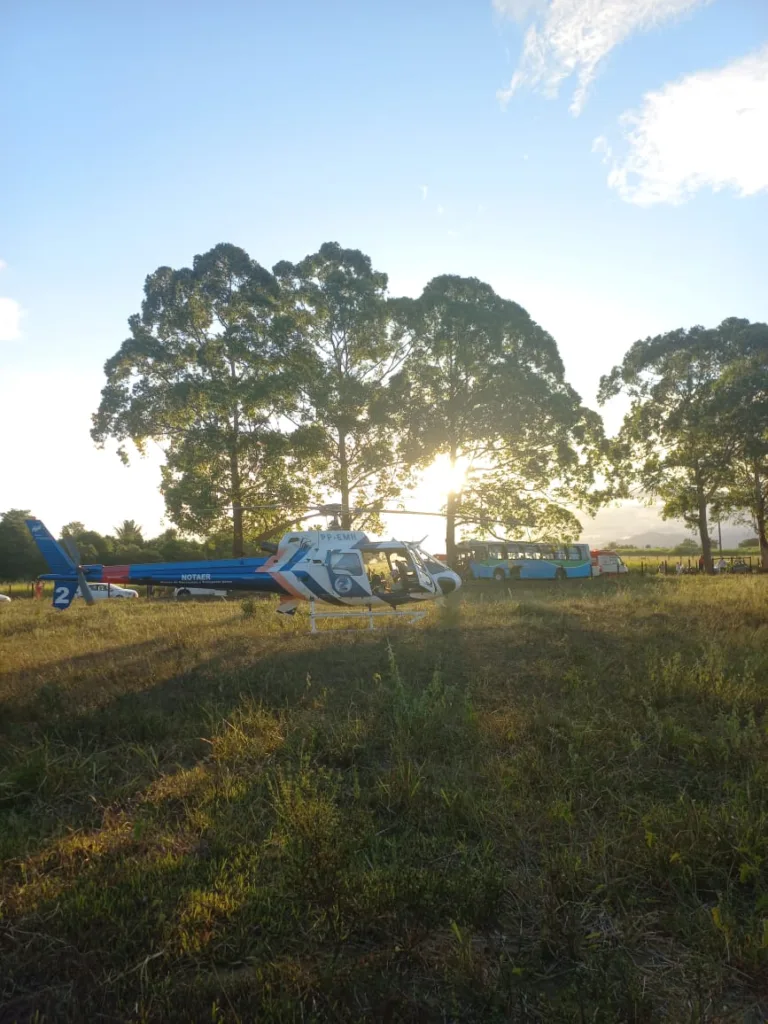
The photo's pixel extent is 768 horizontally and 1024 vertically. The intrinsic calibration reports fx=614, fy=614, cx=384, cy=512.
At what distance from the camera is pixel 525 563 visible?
42.3 meters

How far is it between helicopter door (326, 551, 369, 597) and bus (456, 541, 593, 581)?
27926 millimetres

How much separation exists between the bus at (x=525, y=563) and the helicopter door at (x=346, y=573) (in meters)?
27.9

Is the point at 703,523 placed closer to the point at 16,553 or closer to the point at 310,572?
the point at 310,572

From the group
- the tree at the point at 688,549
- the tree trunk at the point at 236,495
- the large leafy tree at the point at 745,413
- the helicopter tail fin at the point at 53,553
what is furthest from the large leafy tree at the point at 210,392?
the tree at the point at 688,549

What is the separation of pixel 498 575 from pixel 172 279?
26.9 m

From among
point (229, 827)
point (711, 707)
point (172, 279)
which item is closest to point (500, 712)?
point (711, 707)

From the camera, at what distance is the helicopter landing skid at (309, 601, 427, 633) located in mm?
13578

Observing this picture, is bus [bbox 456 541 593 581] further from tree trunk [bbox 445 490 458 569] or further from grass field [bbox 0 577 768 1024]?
grass field [bbox 0 577 768 1024]

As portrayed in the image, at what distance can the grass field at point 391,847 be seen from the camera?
2.92 metres

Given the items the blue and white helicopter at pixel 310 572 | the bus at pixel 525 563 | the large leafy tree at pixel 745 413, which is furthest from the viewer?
the bus at pixel 525 563

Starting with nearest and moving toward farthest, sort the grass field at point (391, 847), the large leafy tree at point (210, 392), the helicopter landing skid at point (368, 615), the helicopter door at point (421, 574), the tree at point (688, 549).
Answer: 1. the grass field at point (391, 847)
2. the helicopter landing skid at point (368, 615)
3. the helicopter door at point (421, 574)
4. the large leafy tree at point (210, 392)
5. the tree at point (688, 549)

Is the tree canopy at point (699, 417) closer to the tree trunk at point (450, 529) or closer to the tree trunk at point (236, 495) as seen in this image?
the tree trunk at point (450, 529)

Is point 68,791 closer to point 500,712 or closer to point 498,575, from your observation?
point 500,712

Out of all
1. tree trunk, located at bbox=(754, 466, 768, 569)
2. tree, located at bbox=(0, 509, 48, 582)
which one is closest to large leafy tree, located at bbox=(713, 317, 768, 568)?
tree trunk, located at bbox=(754, 466, 768, 569)
